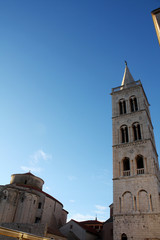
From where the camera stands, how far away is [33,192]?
28.8m

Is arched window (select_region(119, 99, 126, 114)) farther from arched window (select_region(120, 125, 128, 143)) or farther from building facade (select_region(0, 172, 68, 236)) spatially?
building facade (select_region(0, 172, 68, 236))

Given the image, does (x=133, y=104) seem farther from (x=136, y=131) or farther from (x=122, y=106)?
(x=136, y=131)

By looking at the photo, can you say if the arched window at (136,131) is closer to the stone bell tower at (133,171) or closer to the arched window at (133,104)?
the stone bell tower at (133,171)

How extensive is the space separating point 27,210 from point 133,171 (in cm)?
1508

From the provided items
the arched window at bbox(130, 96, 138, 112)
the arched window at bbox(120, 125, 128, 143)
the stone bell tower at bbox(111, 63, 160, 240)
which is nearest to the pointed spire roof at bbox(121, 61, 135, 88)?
the stone bell tower at bbox(111, 63, 160, 240)

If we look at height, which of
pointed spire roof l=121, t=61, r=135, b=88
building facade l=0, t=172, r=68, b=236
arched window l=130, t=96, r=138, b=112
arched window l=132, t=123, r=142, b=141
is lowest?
building facade l=0, t=172, r=68, b=236

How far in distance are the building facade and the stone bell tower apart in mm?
9321

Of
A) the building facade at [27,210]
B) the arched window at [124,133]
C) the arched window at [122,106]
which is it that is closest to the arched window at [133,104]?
the arched window at [122,106]

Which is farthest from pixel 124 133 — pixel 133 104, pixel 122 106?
pixel 133 104

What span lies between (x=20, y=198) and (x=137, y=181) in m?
15.7

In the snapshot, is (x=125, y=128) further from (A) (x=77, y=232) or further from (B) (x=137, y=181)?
(A) (x=77, y=232)

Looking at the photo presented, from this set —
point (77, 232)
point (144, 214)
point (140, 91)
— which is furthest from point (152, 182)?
point (77, 232)

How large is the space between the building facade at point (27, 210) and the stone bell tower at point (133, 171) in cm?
932

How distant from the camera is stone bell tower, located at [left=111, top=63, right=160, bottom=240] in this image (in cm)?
1923
